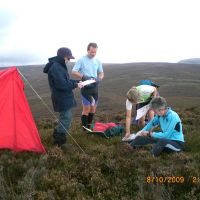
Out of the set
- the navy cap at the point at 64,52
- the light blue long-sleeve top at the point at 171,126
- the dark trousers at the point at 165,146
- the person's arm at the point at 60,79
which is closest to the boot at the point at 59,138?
the person's arm at the point at 60,79

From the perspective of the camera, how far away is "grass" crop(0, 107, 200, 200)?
4973mm

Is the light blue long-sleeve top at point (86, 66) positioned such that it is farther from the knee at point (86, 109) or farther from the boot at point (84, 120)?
the boot at point (84, 120)

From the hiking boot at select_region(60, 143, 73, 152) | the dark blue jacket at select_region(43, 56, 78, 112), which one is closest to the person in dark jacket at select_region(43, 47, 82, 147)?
the dark blue jacket at select_region(43, 56, 78, 112)

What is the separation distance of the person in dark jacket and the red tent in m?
0.67

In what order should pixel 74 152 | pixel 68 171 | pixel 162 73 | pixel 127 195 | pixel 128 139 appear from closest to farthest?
pixel 127 195
pixel 68 171
pixel 74 152
pixel 128 139
pixel 162 73

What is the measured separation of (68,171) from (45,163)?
57 cm

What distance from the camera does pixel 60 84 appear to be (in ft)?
23.8

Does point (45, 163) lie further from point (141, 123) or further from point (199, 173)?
point (141, 123)

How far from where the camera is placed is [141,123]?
9.79m

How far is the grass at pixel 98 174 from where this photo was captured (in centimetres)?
497

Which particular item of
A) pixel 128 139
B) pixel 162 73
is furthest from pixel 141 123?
pixel 162 73

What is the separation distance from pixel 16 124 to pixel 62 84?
128cm
